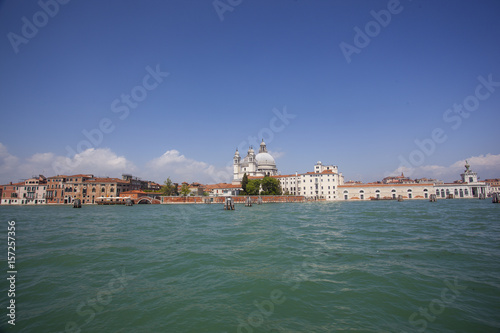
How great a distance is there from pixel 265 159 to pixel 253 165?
6.92 metres

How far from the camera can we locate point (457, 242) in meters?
10.8

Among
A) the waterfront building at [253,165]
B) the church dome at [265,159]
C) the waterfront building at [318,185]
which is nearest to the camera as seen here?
the waterfront building at [318,185]

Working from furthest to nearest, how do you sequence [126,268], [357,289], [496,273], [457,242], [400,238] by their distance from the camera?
[400,238]
[457,242]
[126,268]
[496,273]
[357,289]

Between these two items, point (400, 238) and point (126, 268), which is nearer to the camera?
point (126, 268)

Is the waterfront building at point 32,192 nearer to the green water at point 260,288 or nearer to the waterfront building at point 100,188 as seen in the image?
the waterfront building at point 100,188

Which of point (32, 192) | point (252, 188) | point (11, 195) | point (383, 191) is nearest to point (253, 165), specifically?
point (252, 188)

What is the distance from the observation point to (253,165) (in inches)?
3132

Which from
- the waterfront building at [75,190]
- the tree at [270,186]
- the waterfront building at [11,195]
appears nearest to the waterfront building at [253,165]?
the tree at [270,186]

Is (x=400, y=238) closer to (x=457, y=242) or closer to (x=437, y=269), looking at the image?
(x=457, y=242)

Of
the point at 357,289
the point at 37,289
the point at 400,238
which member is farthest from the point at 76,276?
the point at 400,238

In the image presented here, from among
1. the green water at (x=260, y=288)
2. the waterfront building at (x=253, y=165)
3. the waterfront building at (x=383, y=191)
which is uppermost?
the waterfront building at (x=253, y=165)

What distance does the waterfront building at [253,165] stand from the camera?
79.2 meters

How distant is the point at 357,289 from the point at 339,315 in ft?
4.67

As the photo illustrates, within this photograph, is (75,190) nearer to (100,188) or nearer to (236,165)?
(100,188)
